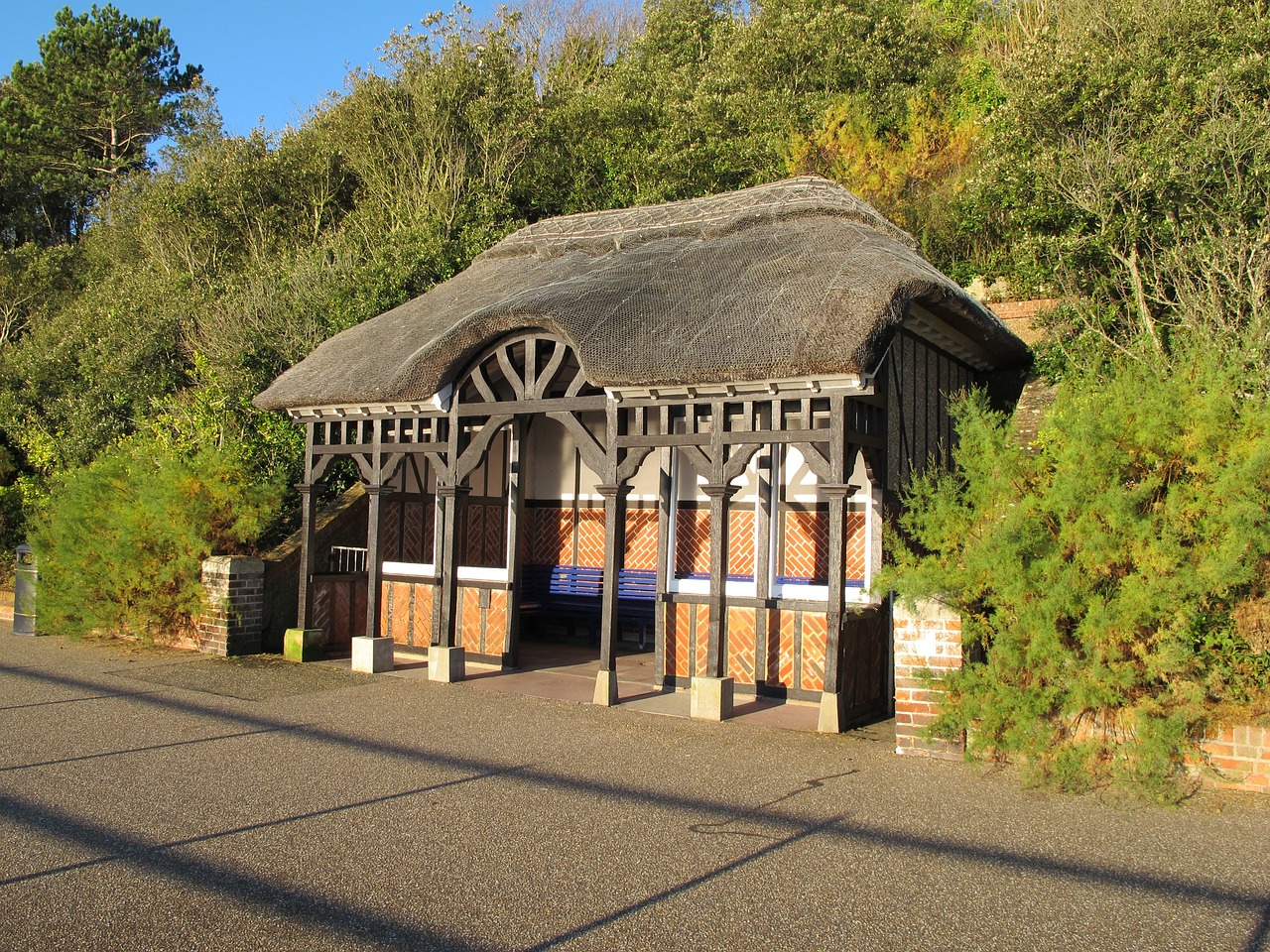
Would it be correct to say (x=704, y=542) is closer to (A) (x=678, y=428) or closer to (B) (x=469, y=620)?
(A) (x=678, y=428)

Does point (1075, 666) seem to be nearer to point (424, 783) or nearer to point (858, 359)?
point (858, 359)

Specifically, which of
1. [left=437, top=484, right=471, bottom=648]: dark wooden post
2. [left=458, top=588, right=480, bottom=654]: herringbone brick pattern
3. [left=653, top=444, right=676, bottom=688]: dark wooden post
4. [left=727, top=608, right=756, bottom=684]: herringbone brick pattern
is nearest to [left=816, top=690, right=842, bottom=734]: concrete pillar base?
[left=727, top=608, right=756, bottom=684]: herringbone brick pattern

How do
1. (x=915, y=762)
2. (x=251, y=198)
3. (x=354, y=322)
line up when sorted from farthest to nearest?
(x=251, y=198), (x=354, y=322), (x=915, y=762)

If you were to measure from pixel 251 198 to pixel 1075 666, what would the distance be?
23.5 metres

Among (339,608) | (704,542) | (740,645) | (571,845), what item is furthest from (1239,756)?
(339,608)

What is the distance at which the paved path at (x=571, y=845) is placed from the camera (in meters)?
4.08

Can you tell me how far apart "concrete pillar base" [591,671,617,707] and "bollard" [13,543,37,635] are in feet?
27.3

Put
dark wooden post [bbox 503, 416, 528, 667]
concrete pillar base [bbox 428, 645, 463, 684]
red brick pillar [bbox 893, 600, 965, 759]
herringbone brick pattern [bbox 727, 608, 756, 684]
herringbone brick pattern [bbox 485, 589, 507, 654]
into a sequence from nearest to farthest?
red brick pillar [bbox 893, 600, 965, 759], herringbone brick pattern [bbox 727, 608, 756, 684], concrete pillar base [bbox 428, 645, 463, 684], dark wooden post [bbox 503, 416, 528, 667], herringbone brick pattern [bbox 485, 589, 507, 654]

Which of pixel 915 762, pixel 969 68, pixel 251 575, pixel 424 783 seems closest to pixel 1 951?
pixel 424 783

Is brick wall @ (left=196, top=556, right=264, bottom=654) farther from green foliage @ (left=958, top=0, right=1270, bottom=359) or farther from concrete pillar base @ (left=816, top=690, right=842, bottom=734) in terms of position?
green foliage @ (left=958, top=0, right=1270, bottom=359)

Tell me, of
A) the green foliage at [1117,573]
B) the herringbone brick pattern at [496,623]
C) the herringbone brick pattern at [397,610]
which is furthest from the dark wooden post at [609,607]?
the herringbone brick pattern at [397,610]

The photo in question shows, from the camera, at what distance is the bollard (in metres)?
12.8

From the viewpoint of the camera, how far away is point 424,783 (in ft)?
20.6

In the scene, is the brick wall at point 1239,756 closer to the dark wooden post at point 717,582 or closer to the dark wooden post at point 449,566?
the dark wooden post at point 717,582
